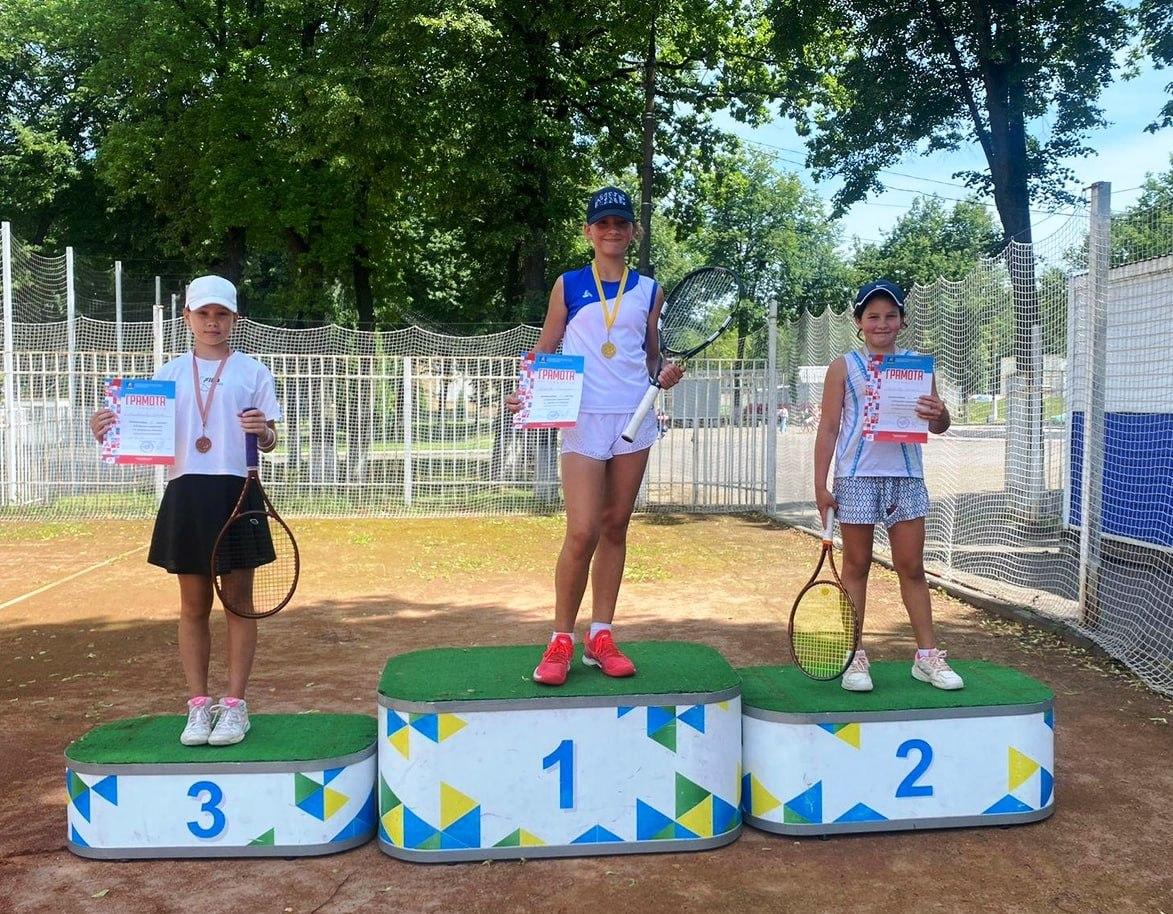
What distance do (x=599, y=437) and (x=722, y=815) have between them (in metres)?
1.60

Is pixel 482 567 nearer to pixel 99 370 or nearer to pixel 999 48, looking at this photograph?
pixel 99 370

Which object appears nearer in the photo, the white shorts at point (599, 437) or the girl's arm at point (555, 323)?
the white shorts at point (599, 437)

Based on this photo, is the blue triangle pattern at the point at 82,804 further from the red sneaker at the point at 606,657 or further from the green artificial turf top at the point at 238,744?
the red sneaker at the point at 606,657

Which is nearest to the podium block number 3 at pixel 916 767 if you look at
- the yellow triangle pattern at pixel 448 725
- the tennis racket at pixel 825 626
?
the tennis racket at pixel 825 626

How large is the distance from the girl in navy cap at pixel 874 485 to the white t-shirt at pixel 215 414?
7.99ft

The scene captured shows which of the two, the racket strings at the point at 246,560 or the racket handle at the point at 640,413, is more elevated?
the racket handle at the point at 640,413

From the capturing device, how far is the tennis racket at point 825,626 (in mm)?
4199

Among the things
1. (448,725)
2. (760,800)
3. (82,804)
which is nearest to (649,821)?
(760,800)

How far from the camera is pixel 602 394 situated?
14.0 feet

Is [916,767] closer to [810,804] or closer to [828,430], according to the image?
[810,804]

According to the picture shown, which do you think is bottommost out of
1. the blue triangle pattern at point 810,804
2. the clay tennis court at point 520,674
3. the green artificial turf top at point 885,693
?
the clay tennis court at point 520,674

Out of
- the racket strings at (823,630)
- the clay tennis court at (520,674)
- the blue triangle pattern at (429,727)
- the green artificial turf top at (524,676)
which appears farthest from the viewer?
the racket strings at (823,630)

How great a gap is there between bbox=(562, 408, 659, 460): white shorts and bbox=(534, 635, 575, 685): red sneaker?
79 cm

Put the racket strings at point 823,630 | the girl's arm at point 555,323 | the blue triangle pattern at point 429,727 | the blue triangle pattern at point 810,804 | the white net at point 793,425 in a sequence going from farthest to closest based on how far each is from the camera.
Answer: the white net at point 793,425
the girl's arm at point 555,323
the racket strings at point 823,630
the blue triangle pattern at point 810,804
the blue triangle pattern at point 429,727
